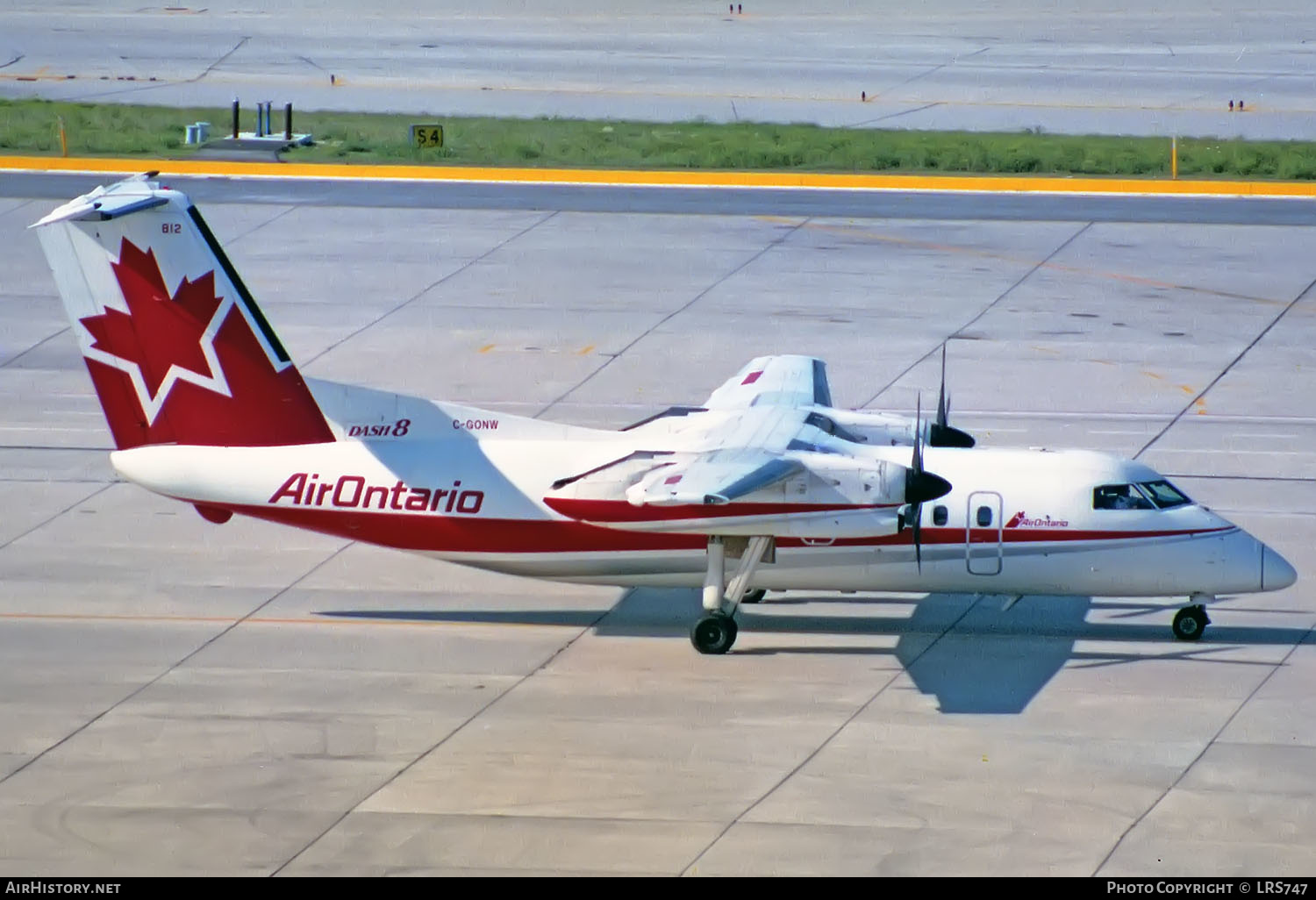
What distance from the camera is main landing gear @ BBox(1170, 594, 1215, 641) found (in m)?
25.6

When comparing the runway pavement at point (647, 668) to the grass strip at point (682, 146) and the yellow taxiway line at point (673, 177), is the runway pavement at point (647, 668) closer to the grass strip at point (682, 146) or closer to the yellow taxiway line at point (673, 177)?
the yellow taxiway line at point (673, 177)

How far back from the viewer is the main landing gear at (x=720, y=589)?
2486cm

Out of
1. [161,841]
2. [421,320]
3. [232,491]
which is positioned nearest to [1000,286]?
[421,320]

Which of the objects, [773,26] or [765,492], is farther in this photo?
[773,26]

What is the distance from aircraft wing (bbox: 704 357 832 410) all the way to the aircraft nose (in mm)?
6401

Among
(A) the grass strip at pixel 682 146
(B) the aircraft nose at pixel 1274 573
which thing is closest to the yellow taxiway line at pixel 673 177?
(A) the grass strip at pixel 682 146

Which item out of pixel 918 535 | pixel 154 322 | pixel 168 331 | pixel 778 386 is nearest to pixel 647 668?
pixel 918 535

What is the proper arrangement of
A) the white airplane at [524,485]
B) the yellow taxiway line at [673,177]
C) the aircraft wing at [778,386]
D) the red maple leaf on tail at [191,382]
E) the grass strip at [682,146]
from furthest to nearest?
the grass strip at [682,146] → the yellow taxiway line at [673,177] → the aircraft wing at [778,386] → the red maple leaf on tail at [191,382] → the white airplane at [524,485]

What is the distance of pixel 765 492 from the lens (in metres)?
24.8

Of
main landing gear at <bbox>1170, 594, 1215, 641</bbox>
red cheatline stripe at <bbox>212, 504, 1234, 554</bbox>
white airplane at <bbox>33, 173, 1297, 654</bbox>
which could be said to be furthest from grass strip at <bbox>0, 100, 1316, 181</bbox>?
red cheatline stripe at <bbox>212, 504, 1234, 554</bbox>

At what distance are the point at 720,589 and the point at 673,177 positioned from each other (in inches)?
1233

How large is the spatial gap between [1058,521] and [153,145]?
38.9 meters

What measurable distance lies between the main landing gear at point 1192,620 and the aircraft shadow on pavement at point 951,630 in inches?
5.9

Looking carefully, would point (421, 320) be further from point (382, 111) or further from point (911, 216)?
point (382, 111)
